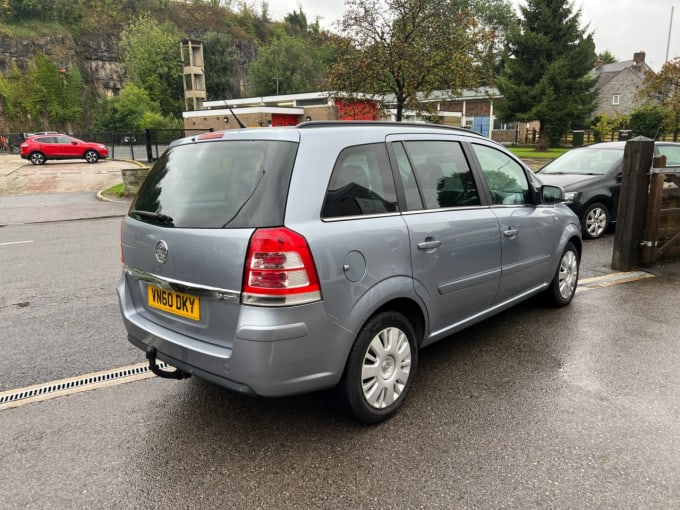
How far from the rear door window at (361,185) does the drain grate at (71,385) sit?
2057 mm

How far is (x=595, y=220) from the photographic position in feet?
28.8

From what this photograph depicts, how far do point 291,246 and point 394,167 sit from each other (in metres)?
1.03

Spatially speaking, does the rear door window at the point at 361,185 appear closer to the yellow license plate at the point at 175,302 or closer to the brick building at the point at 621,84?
the yellow license plate at the point at 175,302

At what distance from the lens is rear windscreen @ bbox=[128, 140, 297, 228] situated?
251cm

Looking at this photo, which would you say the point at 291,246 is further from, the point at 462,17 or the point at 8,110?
the point at 8,110

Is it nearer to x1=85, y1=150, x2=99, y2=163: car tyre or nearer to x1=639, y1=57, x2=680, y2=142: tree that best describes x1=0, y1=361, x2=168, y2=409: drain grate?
x1=85, y1=150, x2=99, y2=163: car tyre

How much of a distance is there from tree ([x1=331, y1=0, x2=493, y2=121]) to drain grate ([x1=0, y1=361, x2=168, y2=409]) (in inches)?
638

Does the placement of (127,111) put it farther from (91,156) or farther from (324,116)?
(91,156)

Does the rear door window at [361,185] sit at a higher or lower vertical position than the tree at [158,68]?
lower

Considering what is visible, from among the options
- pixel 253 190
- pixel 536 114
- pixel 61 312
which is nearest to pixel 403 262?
pixel 253 190

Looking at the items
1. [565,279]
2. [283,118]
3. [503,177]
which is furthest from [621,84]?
[503,177]

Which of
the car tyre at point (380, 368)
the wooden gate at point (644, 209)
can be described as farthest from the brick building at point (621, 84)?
the car tyre at point (380, 368)

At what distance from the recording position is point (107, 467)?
2.57 m

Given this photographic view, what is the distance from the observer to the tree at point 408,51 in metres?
17.6
